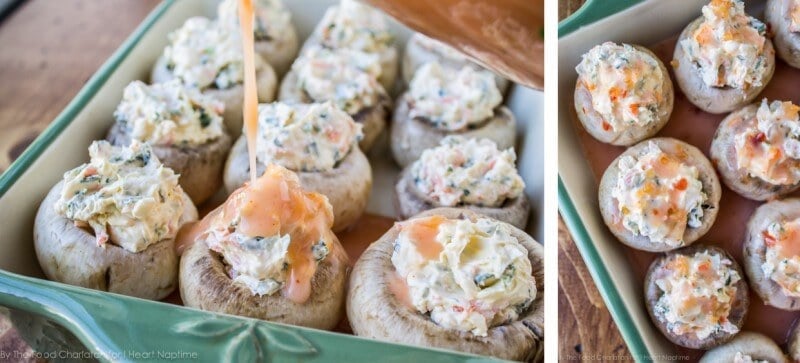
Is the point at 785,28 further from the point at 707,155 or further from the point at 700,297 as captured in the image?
the point at 700,297

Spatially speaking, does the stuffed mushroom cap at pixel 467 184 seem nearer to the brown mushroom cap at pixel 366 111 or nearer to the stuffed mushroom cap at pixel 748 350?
the brown mushroom cap at pixel 366 111

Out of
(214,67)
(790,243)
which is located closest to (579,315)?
(790,243)

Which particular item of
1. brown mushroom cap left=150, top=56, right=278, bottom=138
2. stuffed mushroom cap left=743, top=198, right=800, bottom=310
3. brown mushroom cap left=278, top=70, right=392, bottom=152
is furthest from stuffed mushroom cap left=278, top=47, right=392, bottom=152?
stuffed mushroom cap left=743, top=198, right=800, bottom=310

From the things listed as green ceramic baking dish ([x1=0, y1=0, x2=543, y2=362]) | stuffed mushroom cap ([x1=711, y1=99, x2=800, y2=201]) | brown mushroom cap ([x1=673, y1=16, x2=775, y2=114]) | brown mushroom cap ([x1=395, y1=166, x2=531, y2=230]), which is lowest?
brown mushroom cap ([x1=395, y1=166, x2=531, y2=230])

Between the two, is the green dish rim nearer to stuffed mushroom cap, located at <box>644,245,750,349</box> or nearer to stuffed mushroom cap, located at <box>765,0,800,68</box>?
stuffed mushroom cap, located at <box>644,245,750,349</box>

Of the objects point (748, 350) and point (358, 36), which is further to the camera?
point (358, 36)

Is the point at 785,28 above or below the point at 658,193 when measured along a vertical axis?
above
